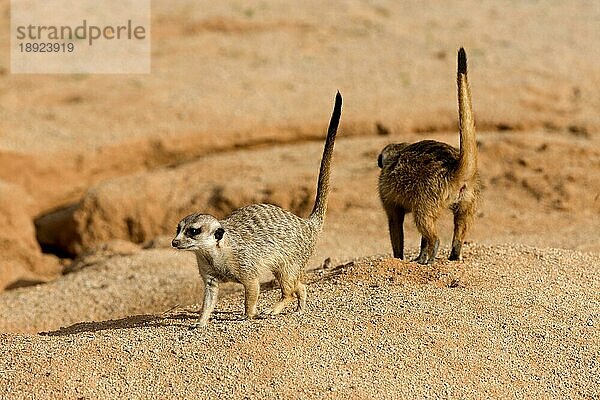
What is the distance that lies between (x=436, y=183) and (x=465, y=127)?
1.54ft

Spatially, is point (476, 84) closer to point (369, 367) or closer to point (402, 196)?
point (402, 196)

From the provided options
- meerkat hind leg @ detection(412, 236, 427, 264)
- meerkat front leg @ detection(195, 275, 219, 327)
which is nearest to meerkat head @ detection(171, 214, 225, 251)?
meerkat front leg @ detection(195, 275, 219, 327)

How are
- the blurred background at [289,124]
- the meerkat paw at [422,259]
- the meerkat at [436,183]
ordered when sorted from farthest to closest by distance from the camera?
the blurred background at [289,124] → the meerkat paw at [422,259] → the meerkat at [436,183]

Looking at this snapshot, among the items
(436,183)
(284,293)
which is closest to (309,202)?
(436,183)

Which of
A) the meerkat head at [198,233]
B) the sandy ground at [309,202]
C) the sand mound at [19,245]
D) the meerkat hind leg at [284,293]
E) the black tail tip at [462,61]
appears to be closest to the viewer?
the sandy ground at [309,202]

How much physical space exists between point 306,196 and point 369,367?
5.40m

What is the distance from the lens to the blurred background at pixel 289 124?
1072 centimetres

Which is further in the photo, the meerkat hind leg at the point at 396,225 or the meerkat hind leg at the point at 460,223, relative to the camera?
the meerkat hind leg at the point at 396,225

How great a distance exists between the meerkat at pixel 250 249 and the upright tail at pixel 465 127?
2.97 ft

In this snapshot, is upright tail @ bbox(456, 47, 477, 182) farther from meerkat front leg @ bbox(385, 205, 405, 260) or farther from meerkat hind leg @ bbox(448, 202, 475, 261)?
meerkat front leg @ bbox(385, 205, 405, 260)

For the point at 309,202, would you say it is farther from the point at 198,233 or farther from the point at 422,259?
the point at 198,233

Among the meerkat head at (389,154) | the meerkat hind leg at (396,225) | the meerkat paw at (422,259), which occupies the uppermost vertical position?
the meerkat head at (389,154)

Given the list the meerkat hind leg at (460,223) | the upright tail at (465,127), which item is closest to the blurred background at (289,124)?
the meerkat hind leg at (460,223)

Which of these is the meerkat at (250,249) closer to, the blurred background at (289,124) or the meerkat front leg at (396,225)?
the meerkat front leg at (396,225)
